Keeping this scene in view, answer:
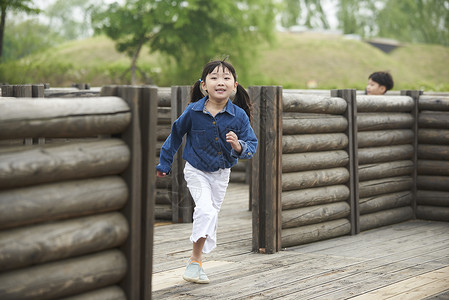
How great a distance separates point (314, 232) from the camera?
25.0ft

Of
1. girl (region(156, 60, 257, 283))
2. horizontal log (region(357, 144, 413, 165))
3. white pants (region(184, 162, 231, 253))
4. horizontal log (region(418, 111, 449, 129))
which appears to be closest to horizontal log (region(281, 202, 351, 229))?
horizontal log (region(357, 144, 413, 165))

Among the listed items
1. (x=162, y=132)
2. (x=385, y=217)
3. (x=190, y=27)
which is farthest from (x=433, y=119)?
Result: (x=190, y=27)

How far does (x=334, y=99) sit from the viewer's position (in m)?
7.89

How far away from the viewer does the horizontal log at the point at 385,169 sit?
8.59 meters

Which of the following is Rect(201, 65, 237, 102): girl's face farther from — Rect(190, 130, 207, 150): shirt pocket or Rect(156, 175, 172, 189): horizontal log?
Rect(156, 175, 172, 189): horizontal log

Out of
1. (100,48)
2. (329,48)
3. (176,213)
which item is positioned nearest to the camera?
(176,213)

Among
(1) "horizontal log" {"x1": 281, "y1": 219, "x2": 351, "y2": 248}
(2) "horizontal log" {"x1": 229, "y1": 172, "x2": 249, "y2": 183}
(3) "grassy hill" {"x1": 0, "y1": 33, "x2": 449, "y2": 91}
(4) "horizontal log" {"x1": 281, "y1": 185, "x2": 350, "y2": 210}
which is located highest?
(3) "grassy hill" {"x1": 0, "y1": 33, "x2": 449, "y2": 91}

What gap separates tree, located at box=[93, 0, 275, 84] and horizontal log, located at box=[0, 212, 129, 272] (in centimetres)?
3552

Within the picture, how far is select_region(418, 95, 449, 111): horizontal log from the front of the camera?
368 inches

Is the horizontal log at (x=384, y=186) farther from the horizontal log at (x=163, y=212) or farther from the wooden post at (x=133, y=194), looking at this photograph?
the wooden post at (x=133, y=194)

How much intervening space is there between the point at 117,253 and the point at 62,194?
0.54 metres

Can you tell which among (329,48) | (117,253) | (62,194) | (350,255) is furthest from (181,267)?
(329,48)

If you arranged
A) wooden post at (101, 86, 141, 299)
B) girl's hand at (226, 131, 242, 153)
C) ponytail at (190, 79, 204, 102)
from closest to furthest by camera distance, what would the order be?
wooden post at (101, 86, 141, 299) → girl's hand at (226, 131, 242, 153) → ponytail at (190, 79, 204, 102)

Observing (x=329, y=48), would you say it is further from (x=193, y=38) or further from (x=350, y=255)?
(x=350, y=255)
